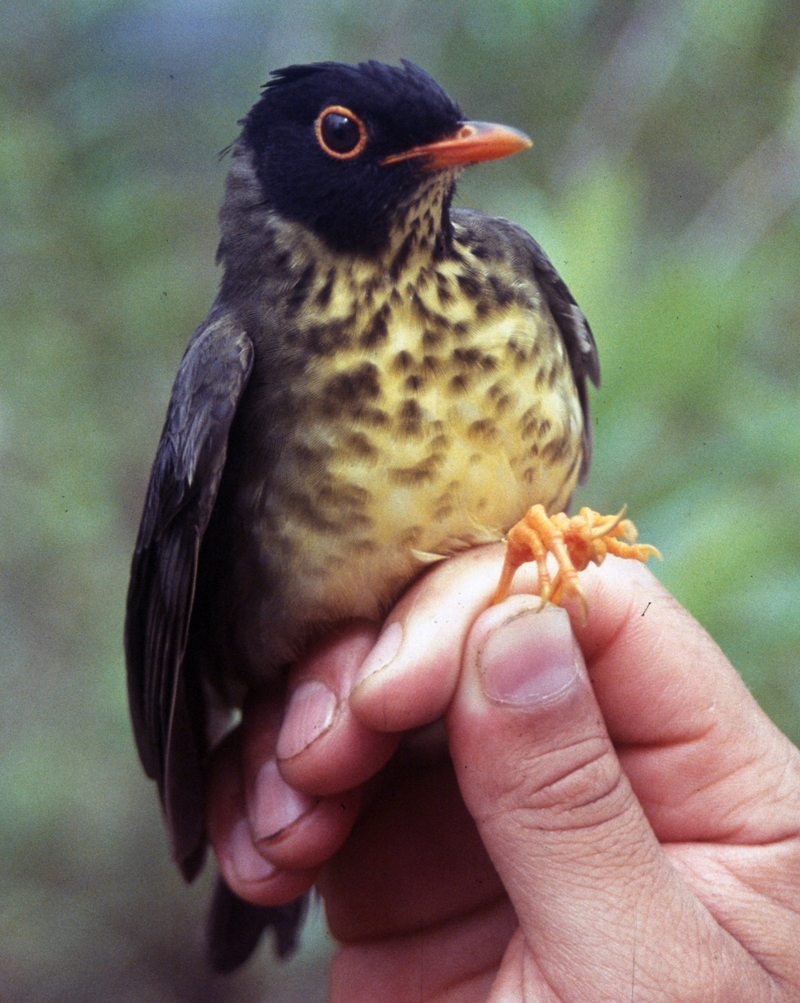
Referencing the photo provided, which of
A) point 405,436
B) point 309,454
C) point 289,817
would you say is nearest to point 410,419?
point 405,436

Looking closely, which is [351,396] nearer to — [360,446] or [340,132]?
[360,446]

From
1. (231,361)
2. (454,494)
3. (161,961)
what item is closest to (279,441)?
(231,361)

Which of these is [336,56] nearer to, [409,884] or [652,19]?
[652,19]

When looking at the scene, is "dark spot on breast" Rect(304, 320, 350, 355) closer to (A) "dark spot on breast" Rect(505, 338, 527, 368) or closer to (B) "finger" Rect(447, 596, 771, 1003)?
(A) "dark spot on breast" Rect(505, 338, 527, 368)

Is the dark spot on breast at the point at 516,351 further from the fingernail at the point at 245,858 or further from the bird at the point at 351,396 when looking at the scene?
the fingernail at the point at 245,858

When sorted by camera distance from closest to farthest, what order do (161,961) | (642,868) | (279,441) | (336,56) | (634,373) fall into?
(642,868) → (279,441) → (336,56) → (634,373) → (161,961)
